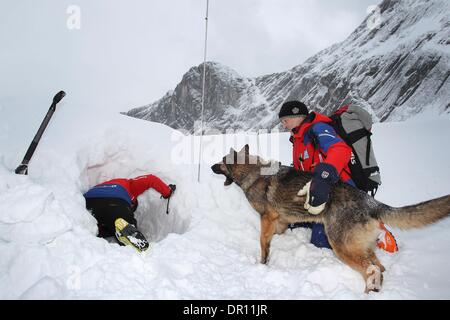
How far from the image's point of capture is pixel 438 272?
380cm

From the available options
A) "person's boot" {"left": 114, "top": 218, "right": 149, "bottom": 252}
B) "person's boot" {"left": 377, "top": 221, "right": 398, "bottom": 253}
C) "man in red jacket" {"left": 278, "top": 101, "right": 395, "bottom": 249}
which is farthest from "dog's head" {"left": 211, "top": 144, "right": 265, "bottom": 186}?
"person's boot" {"left": 377, "top": 221, "right": 398, "bottom": 253}

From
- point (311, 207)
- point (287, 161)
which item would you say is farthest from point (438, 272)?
point (287, 161)

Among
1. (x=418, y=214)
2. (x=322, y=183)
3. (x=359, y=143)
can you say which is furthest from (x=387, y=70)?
(x=322, y=183)

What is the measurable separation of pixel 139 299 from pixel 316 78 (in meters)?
165

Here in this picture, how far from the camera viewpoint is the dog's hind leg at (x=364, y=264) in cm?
359

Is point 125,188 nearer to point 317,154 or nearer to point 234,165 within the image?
point 234,165

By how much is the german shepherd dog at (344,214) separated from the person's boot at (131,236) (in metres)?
1.92

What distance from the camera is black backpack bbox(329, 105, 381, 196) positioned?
480 cm

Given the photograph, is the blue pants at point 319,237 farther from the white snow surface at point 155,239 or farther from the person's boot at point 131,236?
the person's boot at point 131,236

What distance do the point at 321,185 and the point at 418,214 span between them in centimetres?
120

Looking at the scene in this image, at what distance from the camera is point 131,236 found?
436cm

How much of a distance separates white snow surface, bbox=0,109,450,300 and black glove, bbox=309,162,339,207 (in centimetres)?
99

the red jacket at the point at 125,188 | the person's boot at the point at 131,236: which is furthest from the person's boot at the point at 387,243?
the red jacket at the point at 125,188

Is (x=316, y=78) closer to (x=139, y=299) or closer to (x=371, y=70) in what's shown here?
(x=371, y=70)
